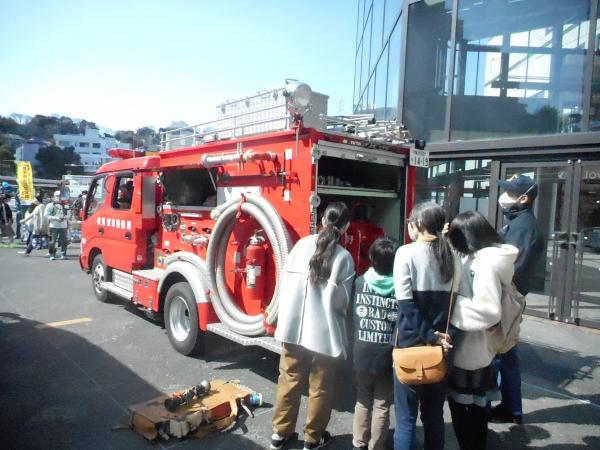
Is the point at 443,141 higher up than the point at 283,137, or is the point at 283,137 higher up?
the point at 443,141

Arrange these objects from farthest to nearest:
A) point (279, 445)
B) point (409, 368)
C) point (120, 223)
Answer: point (120, 223), point (279, 445), point (409, 368)

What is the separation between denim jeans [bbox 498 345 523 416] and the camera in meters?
3.33

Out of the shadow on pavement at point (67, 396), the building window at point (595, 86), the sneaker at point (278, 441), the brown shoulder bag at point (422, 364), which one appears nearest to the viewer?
the brown shoulder bag at point (422, 364)

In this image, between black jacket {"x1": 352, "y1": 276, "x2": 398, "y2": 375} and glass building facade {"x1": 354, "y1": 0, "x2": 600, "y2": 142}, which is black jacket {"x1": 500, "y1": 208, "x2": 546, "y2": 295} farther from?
glass building facade {"x1": 354, "y1": 0, "x2": 600, "y2": 142}

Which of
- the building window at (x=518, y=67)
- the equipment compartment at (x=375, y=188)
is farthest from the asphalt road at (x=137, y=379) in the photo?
the building window at (x=518, y=67)

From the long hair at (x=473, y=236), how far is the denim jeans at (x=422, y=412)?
33.2 inches

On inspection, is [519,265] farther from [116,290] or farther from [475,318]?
[116,290]

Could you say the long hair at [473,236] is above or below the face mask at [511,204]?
below

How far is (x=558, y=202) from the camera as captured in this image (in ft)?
21.3

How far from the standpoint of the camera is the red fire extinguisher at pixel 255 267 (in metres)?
3.91

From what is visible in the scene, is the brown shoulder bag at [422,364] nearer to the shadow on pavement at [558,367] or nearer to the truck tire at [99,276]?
the shadow on pavement at [558,367]

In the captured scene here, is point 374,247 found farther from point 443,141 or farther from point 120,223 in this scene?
point 443,141

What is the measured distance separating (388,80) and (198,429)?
30.9ft

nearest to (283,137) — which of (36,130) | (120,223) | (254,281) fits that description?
(254,281)
